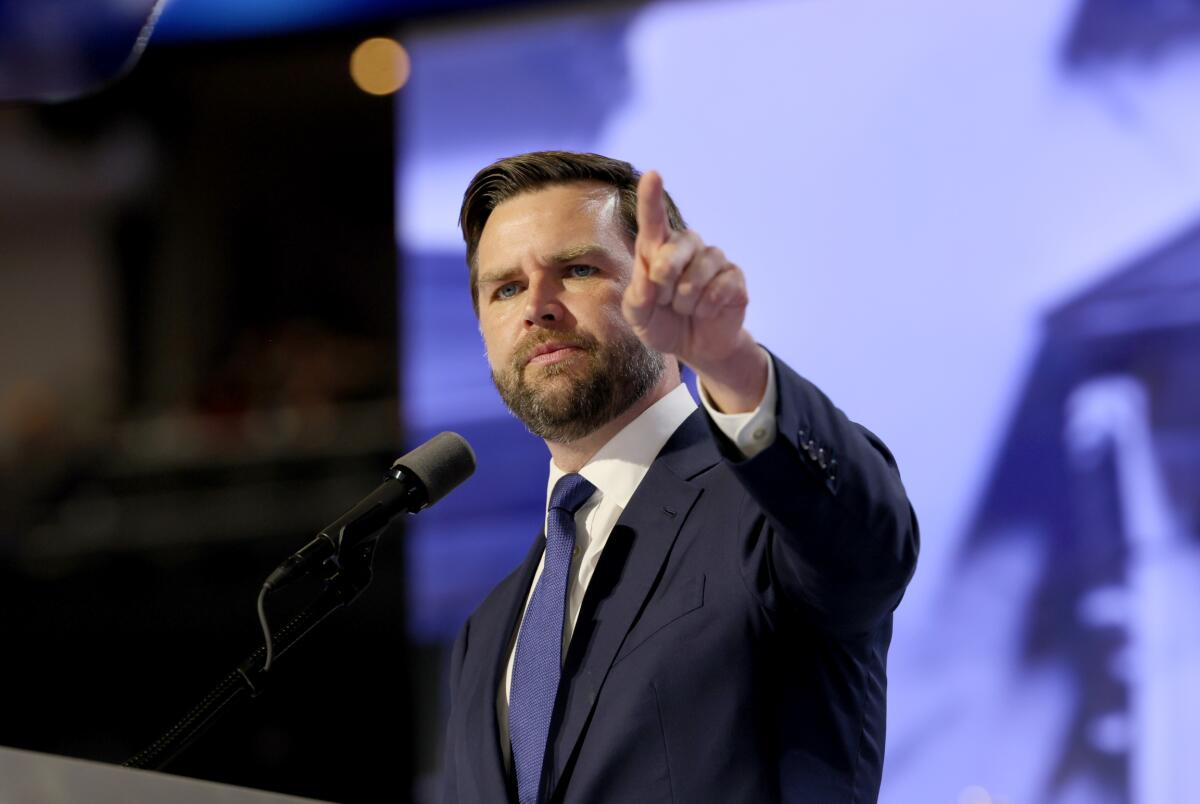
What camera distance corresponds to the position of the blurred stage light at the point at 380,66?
14.1 feet

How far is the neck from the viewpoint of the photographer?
5.96ft

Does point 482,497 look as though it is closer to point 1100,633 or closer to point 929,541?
point 929,541

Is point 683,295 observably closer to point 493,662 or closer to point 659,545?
point 659,545

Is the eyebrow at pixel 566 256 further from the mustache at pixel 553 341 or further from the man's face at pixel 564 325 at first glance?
the mustache at pixel 553 341

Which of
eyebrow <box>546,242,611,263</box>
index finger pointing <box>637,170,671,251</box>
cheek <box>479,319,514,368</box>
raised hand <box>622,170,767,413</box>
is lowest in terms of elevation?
raised hand <box>622,170,767,413</box>

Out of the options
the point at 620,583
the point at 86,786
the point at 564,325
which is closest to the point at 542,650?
the point at 620,583

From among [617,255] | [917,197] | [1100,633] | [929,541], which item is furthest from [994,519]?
[617,255]

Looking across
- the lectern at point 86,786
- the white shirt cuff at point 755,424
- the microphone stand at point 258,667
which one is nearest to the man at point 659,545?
the white shirt cuff at point 755,424

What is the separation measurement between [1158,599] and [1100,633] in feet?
0.53

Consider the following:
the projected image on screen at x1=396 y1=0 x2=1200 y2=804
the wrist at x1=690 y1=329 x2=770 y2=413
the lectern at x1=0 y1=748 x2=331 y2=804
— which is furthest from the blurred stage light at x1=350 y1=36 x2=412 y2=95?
the lectern at x1=0 y1=748 x2=331 y2=804

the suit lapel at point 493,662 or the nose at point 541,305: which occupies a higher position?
the nose at point 541,305

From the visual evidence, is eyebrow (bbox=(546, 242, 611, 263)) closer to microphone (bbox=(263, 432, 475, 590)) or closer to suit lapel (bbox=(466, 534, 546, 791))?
microphone (bbox=(263, 432, 475, 590))

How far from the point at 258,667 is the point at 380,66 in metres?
3.23

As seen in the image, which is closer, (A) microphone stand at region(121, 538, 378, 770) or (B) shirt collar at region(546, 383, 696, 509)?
(A) microphone stand at region(121, 538, 378, 770)
